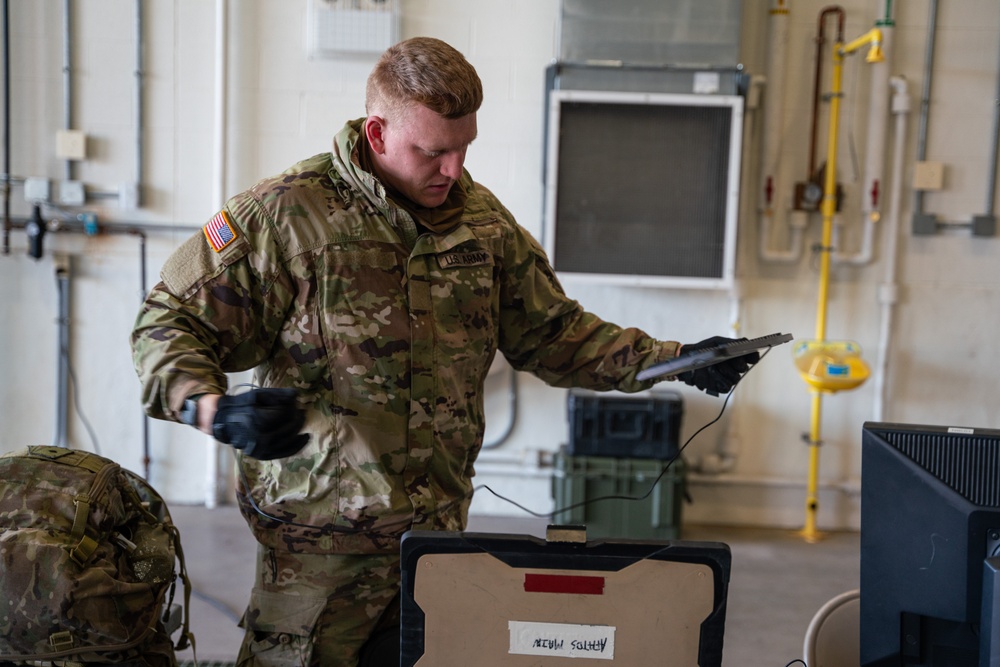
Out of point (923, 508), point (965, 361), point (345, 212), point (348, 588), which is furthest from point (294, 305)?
point (965, 361)

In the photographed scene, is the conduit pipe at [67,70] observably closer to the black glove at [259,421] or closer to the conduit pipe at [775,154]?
the conduit pipe at [775,154]

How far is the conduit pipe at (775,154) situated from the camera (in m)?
3.47

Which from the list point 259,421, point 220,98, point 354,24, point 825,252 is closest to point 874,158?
point 825,252

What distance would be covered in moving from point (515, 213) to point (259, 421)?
2623 millimetres

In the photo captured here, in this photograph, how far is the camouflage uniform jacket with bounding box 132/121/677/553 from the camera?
4.47 feet

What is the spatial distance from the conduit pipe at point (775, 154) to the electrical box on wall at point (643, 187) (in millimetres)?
309

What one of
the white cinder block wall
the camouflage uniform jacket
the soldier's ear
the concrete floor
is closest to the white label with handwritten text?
the camouflage uniform jacket

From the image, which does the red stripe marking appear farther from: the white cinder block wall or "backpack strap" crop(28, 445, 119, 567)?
the white cinder block wall

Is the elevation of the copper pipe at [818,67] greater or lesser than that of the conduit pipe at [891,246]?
greater

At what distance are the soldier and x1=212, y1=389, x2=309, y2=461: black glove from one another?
0.23 metres

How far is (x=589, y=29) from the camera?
3.30 m

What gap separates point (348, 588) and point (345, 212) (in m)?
0.61

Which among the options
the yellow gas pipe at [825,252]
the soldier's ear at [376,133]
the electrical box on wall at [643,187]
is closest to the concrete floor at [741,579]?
the yellow gas pipe at [825,252]

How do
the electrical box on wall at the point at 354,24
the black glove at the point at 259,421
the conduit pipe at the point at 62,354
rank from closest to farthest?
1. the black glove at the point at 259,421
2. the electrical box on wall at the point at 354,24
3. the conduit pipe at the point at 62,354
